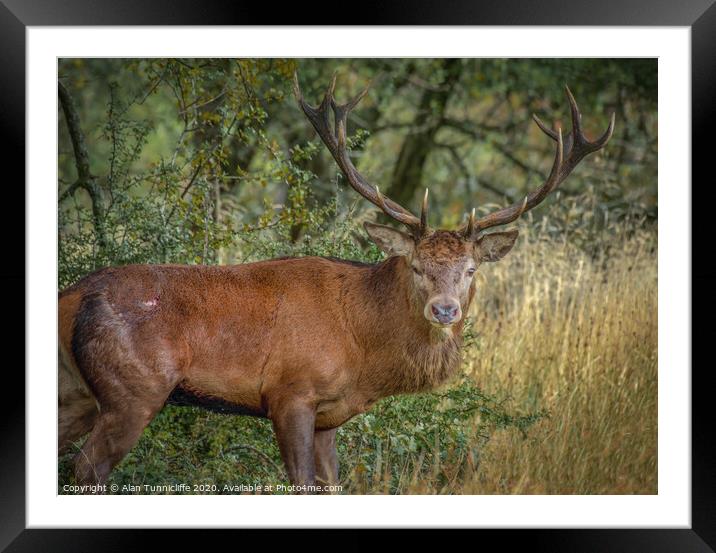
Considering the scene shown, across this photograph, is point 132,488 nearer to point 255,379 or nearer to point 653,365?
point 255,379

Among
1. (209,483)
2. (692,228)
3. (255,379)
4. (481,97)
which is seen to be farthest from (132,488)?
(481,97)

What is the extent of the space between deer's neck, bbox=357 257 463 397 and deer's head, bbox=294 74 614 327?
131mm

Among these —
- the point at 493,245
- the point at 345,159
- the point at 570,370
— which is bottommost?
the point at 570,370

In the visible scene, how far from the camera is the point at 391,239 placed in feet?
21.6

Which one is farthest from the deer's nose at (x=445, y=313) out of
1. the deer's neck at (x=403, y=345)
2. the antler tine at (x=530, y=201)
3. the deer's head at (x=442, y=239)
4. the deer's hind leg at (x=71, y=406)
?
the deer's hind leg at (x=71, y=406)

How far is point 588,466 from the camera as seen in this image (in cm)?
723

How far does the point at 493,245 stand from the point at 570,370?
2.16m

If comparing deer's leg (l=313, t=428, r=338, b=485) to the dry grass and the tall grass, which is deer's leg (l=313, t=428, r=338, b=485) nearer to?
the tall grass

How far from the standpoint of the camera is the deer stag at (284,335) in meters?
6.16

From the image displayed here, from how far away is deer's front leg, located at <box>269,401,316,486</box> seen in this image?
6242 millimetres

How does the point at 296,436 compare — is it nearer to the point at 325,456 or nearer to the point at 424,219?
the point at 325,456
